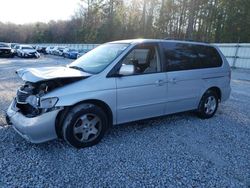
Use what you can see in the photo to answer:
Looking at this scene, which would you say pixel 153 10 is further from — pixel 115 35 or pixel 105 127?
pixel 105 127

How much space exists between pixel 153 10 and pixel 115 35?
29.0ft

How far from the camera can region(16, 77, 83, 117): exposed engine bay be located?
3525 mm

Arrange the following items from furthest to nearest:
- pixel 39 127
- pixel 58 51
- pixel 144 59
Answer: pixel 58 51 → pixel 144 59 → pixel 39 127

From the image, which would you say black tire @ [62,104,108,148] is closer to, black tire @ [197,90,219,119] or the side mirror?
the side mirror

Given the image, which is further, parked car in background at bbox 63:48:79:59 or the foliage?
parked car in background at bbox 63:48:79:59

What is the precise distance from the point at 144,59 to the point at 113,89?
3.93ft

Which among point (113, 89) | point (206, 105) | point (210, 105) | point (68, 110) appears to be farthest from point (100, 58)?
point (210, 105)

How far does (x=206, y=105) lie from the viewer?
543cm

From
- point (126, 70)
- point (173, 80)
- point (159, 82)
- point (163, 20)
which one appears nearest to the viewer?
point (126, 70)

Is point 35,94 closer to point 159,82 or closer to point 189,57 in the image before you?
point 159,82

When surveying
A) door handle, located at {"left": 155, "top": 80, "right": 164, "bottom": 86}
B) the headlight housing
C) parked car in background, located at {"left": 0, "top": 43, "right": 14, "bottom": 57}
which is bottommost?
parked car in background, located at {"left": 0, "top": 43, "right": 14, "bottom": 57}

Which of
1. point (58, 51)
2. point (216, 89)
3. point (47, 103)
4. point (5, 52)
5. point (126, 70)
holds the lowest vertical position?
point (58, 51)

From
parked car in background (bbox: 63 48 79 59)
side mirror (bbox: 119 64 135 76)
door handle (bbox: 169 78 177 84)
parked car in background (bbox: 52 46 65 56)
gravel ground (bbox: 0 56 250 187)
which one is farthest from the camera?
parked car in background (bbox: 52 46 65 56)

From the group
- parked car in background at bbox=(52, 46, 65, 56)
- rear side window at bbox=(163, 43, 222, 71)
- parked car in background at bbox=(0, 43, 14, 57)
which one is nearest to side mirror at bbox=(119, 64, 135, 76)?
rear side window at bbox=(163, 43, 222, 71)
